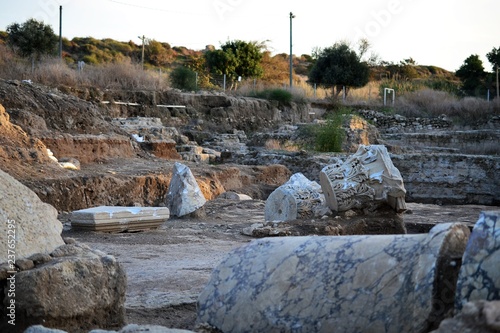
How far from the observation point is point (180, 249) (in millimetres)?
6719

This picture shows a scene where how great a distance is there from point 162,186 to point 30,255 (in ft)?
25.7

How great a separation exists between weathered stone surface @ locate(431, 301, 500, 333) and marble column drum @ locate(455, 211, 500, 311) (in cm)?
21

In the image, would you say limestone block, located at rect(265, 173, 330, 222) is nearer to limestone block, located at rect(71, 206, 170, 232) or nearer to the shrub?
limestone block, located at rect(71, 206, 170, 232)

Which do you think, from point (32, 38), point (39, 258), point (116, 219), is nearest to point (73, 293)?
point (39, 258)

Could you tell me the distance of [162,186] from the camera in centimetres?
1100

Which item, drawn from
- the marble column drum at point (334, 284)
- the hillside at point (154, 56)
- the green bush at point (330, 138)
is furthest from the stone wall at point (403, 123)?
the marble column drum at point (334, 284)

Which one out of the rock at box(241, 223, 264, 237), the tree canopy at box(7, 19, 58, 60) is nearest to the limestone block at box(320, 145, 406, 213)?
the rock at box(241, 223, 264, 237)

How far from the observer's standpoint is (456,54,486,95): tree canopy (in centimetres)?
A: 4006

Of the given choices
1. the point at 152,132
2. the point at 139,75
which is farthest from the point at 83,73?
the point at 152,132

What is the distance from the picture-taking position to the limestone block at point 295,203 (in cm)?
859

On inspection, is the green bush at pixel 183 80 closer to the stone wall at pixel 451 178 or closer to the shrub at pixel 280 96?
the shrub at pixel 280 96

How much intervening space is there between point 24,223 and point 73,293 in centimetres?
44

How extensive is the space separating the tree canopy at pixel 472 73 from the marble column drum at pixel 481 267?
39.4 meters

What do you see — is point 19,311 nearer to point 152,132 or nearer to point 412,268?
point 412,268
